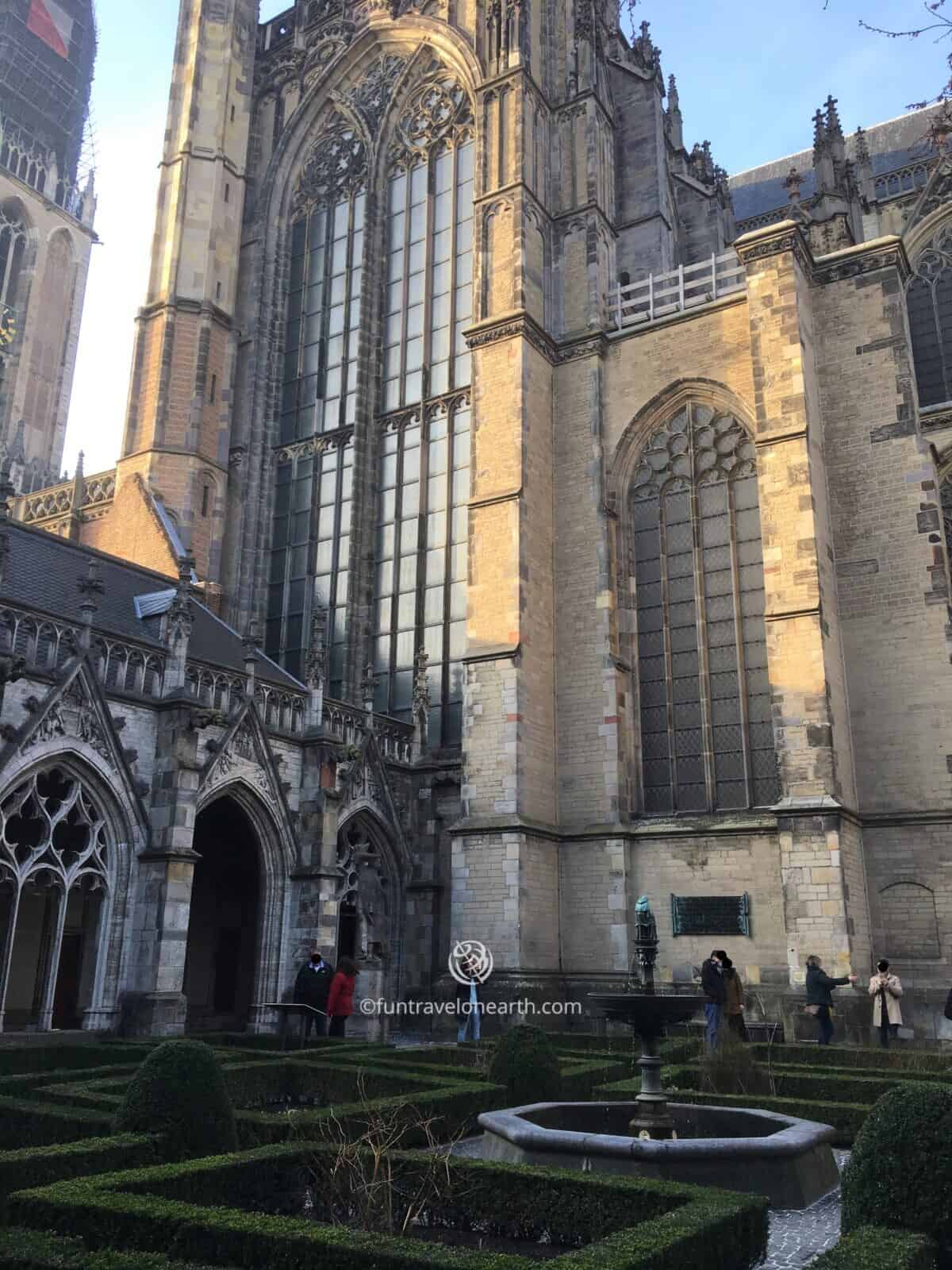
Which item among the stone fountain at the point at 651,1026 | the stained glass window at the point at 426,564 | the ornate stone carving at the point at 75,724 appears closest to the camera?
the stone fountain at the point at 651,1026

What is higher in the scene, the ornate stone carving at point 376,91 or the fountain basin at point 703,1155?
the ornate stone carving at point 376,91

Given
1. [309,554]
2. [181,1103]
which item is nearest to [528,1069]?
[181,1103]

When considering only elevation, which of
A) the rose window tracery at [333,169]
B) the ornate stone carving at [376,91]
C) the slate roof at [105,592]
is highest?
the ornate stone carving at [376,91]

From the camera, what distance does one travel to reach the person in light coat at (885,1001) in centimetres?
1452

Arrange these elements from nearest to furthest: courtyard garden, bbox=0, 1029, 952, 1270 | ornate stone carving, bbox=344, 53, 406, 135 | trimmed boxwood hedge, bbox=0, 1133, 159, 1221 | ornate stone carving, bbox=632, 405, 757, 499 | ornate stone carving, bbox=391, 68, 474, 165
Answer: courtyard garden, bbox=0, 1029, 952, 1270 → trimmed boxwood hedge, bbox=0, 1133, 159, 1221 → ornate stone carving, bbox=632, 405, 757, 499 → ornate stone carving, bbox=391, 68, 474, 165 → ornate stone carving, bbox=344, 53, 406, 135

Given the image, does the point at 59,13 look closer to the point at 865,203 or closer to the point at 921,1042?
the point at 865,203

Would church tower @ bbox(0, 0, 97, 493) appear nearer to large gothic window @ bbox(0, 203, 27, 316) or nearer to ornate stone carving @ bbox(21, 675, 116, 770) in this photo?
large gothic window @ bbox(0, 203, 27, 316)

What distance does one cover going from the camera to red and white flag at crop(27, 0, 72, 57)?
5581 centimetres

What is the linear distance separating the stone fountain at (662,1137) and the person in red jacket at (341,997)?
692 centimetres

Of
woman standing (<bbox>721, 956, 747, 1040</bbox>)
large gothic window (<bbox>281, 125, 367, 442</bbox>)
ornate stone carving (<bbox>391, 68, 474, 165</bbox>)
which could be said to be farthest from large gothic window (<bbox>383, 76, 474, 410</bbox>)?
woman standing (<bbox>721, 956, 747, 1040</bbox>)

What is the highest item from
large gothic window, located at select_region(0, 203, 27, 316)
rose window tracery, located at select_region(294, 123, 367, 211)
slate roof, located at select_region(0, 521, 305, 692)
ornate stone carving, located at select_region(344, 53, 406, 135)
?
large gothic window, located at select_region(0, 203, 27, 316)

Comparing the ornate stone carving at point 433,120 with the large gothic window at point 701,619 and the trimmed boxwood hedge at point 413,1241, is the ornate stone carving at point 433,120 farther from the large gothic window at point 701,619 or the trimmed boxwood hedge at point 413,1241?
the trimmed boxwood hedge at point 413,1241

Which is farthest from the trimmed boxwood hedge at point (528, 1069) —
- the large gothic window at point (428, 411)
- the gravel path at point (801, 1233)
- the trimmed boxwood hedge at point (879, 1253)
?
the large gothic window at point (428, 411)

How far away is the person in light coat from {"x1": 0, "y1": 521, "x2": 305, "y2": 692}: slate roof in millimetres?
10446
